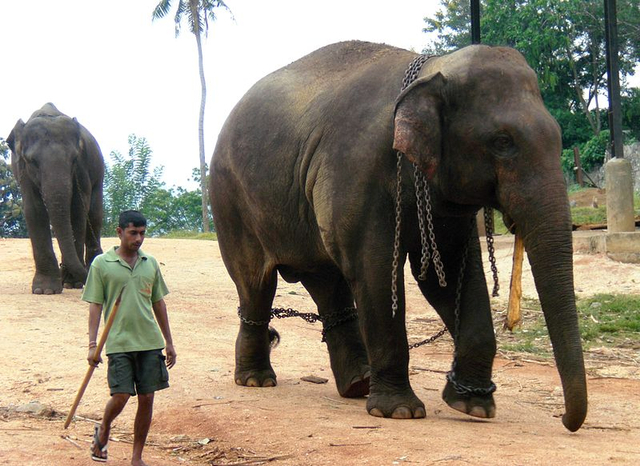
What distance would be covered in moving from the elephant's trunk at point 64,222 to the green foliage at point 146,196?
92.5ft

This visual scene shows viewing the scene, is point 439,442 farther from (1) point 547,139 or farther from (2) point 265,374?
(2) point 265,374

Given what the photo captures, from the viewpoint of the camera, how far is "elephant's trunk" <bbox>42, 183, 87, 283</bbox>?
11492 millimetres

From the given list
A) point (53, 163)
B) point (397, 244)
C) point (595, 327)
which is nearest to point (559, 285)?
point (397, 244)

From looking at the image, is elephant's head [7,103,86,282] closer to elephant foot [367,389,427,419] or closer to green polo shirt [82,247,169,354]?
elephant foot [367,389,427,419]

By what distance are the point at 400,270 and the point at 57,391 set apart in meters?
2.41

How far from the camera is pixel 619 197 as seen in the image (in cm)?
1357

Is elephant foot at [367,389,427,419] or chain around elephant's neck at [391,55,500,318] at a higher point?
chain around elephant's neck at [391,55,500,318]

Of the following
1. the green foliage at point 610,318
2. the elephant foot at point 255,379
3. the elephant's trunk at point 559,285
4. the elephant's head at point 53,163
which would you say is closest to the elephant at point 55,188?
the elephant's head at point 53,163

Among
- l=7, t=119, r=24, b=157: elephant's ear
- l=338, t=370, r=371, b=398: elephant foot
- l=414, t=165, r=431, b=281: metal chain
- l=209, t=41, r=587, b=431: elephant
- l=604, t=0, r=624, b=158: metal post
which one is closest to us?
l=209, t=41, r=587, b=431: elephant

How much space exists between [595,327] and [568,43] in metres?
24.8

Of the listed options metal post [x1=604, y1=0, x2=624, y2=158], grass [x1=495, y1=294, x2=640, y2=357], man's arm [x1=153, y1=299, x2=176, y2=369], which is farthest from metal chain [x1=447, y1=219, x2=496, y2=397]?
metal post [x1=604, y1=0, x2=624, y2=158]

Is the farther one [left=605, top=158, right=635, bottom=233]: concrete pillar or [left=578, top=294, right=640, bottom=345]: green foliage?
[left=605, top=158, right=635, bottom=233]: concrete pillar

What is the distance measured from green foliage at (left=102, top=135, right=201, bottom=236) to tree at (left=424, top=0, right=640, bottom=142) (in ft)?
43.3

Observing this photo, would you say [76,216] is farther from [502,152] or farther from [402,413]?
[502,152]
